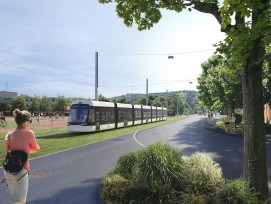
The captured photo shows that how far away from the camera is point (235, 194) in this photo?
6434mm

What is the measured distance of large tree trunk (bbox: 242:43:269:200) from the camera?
6930mm

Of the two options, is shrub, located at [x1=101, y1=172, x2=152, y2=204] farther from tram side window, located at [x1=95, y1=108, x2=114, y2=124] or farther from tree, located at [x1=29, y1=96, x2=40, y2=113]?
tree, located at [x1=29, y1=96, x2=40, y2=113]

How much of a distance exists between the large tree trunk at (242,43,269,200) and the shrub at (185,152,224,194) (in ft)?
2.27

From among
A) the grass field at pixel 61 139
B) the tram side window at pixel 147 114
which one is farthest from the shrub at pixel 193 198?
the tram side window at pixel 147 114

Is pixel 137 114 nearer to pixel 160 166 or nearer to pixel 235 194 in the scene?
pixel 160 166

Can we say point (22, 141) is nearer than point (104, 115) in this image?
Yes

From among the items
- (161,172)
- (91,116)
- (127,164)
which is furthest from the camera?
(91,116)

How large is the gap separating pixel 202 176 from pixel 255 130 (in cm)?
153

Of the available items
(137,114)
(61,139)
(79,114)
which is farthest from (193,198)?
(137,114)

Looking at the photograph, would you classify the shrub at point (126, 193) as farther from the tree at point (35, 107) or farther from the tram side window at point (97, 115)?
the tree at point (35, 107)

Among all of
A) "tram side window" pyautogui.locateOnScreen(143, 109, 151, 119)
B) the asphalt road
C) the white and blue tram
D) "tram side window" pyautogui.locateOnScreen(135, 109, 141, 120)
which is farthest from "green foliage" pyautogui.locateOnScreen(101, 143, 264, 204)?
"tram side window" pyautogui.locateOnScreen(143, 109, 151, 119)

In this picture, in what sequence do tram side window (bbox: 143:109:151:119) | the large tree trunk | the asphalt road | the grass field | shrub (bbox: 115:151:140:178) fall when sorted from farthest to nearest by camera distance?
1. tram side window (bbox: 143:109:151:119)
2. the grass field
3. shrub (bbox: 115:151:140:178)
4. the asphalt road
5. the large tree trunk

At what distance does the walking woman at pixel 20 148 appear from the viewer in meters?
5.43

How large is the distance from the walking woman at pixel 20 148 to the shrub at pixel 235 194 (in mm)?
3671
